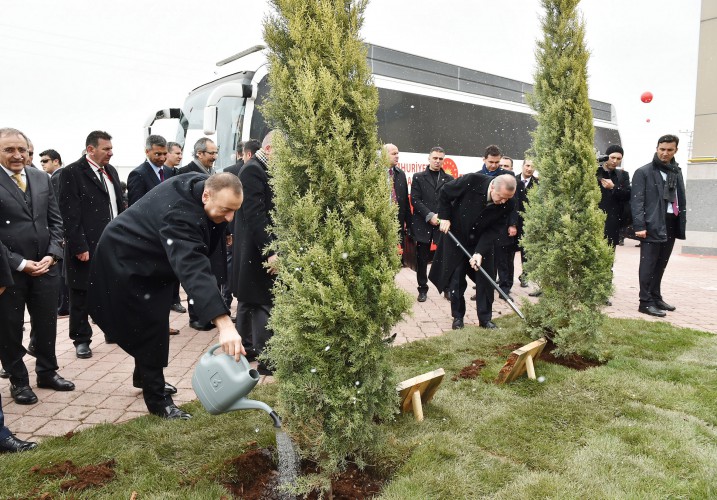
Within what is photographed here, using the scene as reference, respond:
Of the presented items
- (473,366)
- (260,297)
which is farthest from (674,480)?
(260,297)

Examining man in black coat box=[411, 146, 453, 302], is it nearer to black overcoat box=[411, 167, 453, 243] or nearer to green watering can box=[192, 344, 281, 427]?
black overcoat box=[411, 167, 453, 243]

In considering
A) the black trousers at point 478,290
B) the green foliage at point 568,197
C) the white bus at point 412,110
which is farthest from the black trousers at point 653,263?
the white bus at point 412,110

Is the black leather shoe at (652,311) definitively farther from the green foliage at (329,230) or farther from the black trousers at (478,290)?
the green foliage at (329,230)

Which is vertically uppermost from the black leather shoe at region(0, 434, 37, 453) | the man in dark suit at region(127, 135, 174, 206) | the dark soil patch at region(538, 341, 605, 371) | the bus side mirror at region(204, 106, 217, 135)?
the bus side mirror at region(204, 106, 217, 135)

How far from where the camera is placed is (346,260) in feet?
8.61

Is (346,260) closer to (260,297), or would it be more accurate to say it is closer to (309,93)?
(309,93)

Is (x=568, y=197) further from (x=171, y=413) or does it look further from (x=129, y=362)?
(x=129, y=362)

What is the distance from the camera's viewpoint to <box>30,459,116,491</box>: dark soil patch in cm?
270

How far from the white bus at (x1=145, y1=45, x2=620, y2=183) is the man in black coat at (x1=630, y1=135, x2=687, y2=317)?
3.81m

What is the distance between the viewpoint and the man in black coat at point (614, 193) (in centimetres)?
755

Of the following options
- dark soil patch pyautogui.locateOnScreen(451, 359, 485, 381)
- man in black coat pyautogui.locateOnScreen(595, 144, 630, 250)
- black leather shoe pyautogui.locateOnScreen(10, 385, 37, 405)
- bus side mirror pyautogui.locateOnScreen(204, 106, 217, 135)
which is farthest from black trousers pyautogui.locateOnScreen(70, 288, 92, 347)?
man in black coat pyautogui.locateOnScreen(595, 144, 630, 250)

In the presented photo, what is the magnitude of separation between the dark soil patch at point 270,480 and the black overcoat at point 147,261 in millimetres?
1145

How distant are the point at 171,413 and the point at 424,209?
15.9 feet

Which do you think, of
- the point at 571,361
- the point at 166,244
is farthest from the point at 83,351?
the point at 571,361
